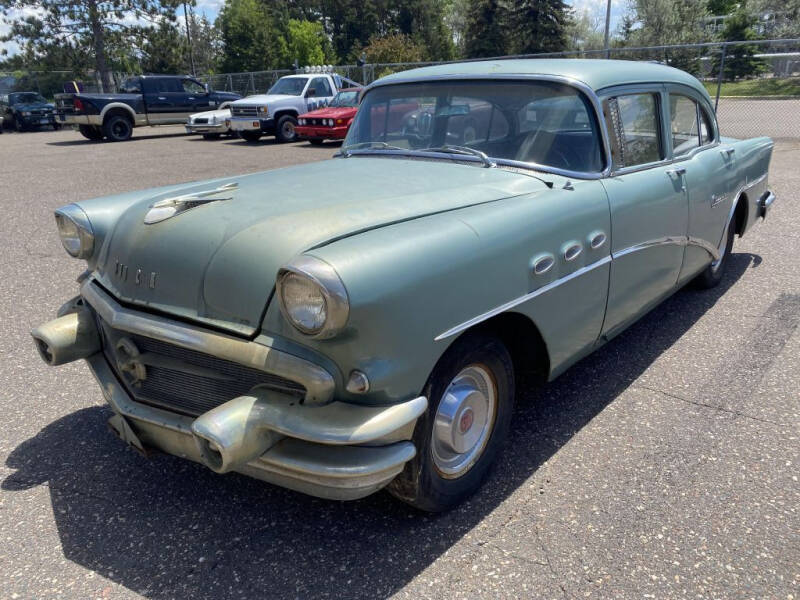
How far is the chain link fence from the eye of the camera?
1397 cm

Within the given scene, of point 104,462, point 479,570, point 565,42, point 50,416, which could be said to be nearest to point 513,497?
point 479,570

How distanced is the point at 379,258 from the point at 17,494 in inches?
72.9

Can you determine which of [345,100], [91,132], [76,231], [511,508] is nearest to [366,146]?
[76,231]

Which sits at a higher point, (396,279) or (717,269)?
(396,279)

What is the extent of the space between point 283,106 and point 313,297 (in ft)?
51.1

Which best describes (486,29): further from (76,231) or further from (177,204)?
(177,204)

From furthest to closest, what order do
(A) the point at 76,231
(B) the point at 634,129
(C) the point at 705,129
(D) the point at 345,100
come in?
(D) the point at 345,100 < (C) the point at 705,129 < (B) the point at 634,129 < (A) the point at 76,231

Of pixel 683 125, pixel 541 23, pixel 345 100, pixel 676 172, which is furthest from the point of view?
pixel 541 23

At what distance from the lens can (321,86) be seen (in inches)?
665

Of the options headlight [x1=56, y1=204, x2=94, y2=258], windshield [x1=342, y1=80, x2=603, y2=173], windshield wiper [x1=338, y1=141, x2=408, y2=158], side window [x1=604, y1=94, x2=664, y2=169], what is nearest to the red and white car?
windshield wiper [x1=338, y1=141, x2=408, y2=158]

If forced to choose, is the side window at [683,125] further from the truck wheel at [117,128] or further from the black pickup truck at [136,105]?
the truck wheel at [117,128]

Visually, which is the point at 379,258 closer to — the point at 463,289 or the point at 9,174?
the point at 463,289

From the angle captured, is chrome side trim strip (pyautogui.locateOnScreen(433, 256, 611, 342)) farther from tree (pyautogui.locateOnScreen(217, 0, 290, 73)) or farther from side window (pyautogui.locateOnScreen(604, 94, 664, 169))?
tree (pyautogui.locateOnScreen(217, 0, 290, 73))

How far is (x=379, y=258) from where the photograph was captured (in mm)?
2008
